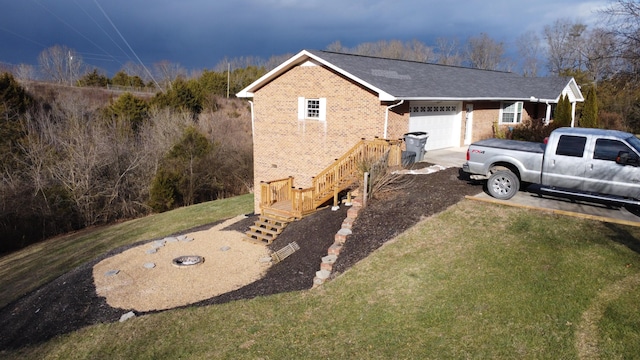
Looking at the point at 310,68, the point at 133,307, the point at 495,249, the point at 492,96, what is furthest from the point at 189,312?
the point at 492,96

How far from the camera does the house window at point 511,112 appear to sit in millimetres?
25688

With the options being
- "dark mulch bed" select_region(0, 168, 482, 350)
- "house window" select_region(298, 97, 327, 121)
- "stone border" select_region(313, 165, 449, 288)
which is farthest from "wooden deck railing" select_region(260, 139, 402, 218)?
"house window" select_region(298, 97, 327, 121)

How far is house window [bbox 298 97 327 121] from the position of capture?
19.4 m

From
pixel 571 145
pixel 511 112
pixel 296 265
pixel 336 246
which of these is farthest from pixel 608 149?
pixel 511 112

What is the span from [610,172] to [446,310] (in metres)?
6.25

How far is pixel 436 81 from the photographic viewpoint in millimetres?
21766

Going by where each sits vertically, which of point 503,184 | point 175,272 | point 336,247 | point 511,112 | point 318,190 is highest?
point 511,112

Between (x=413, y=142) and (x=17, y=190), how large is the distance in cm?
2244

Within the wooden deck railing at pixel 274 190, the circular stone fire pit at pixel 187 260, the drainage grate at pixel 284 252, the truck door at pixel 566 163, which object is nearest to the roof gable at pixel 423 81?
the wooden deck railing at pixel 274 190

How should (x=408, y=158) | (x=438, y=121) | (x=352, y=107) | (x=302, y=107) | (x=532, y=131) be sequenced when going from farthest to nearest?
(x=532, y=131) → (x=438, y=121) → (x=302, y=107) → (x=352, y=107) → (x=408, y=158)

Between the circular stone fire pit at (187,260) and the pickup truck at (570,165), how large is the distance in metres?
8.74

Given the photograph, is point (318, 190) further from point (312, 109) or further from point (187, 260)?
point (312, 109)

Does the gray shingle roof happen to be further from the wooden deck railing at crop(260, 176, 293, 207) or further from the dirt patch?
the dirt patch

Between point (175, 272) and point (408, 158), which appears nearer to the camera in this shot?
point (175, 272)
